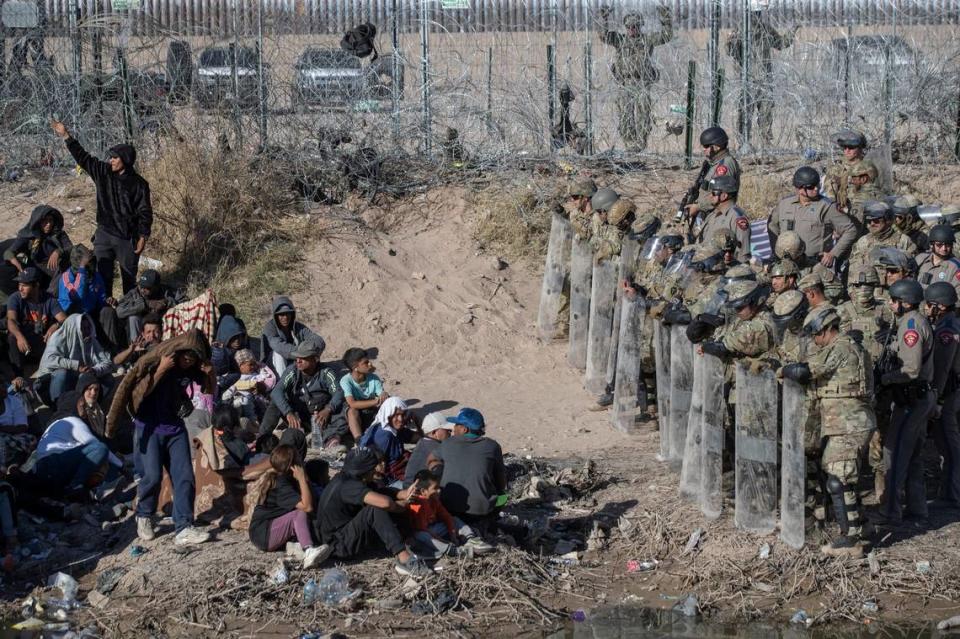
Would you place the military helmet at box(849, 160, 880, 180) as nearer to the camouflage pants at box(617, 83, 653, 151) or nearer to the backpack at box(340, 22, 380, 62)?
the camouflage pants at box(617, 83, 653, 151)

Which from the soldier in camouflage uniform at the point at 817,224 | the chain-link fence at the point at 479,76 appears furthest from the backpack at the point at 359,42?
the soldier in camouflage uniform at the point at 817,224

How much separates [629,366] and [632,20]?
5.87 meters

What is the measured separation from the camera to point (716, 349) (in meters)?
9.12

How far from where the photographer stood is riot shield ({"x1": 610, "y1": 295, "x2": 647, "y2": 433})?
1140cm

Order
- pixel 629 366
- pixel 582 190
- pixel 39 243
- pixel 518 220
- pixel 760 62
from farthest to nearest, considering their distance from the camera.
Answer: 1. pixel 760 62
2. pixel 518 220
3. pixel 582 190
4. pixel 39 243
5. pixel 629 366

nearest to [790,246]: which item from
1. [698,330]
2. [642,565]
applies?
[698,330]

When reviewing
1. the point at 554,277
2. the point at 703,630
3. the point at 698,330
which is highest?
the point at 698,330

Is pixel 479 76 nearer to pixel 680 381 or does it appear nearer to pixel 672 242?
pixel 672 242

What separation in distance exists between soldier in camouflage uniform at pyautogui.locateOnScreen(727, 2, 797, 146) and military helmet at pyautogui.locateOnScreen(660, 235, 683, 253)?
501cm

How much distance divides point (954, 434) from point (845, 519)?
148cm

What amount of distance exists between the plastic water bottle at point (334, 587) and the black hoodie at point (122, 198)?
5309 millimetres

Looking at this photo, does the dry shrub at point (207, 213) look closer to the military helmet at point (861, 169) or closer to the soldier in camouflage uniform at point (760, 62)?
the soldier in camouflage uniform at point (760, 62)

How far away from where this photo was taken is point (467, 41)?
620 inches

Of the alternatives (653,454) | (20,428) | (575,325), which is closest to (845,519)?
(653,454)
